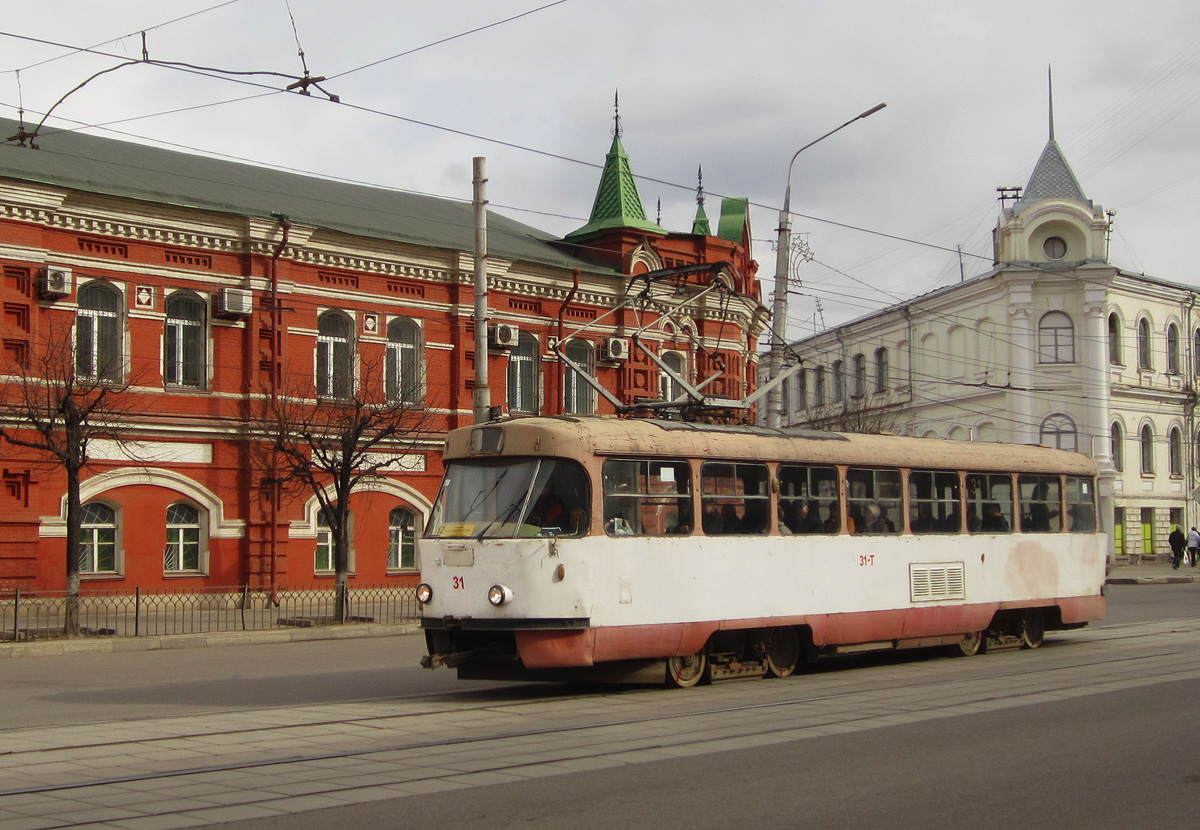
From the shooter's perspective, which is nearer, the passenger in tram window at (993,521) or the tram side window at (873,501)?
the tram side window at (873,501)

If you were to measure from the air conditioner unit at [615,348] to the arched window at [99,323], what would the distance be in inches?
497

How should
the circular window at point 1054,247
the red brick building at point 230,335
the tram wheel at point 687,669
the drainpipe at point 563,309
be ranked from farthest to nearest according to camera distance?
the circular window at point 1054,247
the drainpipe at point 563,309
the red brick building at point 230,335
the tram wheel at point 687,669

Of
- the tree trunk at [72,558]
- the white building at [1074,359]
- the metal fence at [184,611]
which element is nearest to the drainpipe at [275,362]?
the metal fence at [184,611]

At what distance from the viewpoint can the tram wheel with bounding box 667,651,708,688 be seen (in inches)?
536

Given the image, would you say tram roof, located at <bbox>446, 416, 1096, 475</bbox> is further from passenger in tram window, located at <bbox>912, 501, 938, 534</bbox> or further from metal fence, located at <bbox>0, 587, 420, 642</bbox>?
metal fence, located at <bbox>0, 587, 420, 642</bbox>

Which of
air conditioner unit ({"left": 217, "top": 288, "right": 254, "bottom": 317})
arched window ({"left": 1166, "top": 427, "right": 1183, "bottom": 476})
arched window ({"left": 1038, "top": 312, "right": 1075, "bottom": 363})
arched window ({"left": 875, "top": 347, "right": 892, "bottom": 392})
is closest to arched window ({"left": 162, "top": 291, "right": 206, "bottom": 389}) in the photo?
air conditioner unit ({"left": 217, "top": 288, "right": 254, "bottom": 317})

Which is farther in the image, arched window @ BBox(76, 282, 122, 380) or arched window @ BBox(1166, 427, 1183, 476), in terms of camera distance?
arched window @ BBox(1166, 427, 1183, 476)

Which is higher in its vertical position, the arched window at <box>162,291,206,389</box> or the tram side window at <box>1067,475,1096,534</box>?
the arched window at <box>162,291,206,389</box>

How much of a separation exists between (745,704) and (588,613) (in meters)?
1.64

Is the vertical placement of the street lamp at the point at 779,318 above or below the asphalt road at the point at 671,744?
above

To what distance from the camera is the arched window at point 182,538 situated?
93.0ft

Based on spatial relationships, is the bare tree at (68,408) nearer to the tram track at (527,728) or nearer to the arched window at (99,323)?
the arched window at (99,323)

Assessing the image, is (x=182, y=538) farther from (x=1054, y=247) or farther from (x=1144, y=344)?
(x=1144, y=344)

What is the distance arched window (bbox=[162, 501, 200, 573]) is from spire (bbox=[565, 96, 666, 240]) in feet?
46.1
